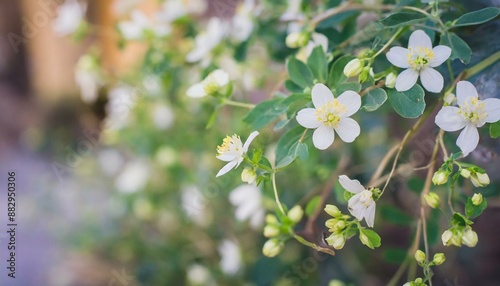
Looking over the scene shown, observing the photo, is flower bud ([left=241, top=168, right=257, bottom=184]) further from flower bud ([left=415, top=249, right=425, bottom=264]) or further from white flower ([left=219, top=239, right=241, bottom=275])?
white flower ([left=219, top=239, right=241, bottom=275])

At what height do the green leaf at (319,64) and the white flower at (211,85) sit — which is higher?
the green leaf at (319,64)

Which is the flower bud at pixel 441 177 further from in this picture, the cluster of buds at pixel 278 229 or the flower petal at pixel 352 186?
the cluster of buds at pixel 278 229

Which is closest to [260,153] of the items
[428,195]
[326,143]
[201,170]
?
[326,143]

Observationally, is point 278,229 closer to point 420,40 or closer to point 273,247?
point 273,247

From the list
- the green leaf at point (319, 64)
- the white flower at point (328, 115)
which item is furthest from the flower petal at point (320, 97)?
the green leaf at point (319, 64)

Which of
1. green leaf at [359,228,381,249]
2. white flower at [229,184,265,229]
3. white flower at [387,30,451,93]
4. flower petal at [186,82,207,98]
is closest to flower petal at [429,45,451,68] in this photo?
white flower at [387,30,451,93]

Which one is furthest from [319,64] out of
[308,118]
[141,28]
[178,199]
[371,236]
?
[178,199]
